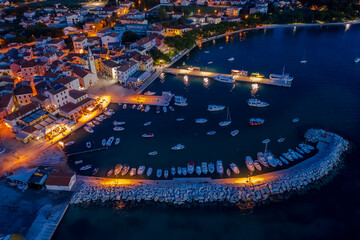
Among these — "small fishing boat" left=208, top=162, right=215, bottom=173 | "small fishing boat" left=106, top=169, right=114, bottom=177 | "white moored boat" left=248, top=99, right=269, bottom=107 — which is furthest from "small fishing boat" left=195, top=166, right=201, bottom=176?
"white moored boat" left=248, top=99, right=269, bottom=107

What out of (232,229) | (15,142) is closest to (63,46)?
(15,142)

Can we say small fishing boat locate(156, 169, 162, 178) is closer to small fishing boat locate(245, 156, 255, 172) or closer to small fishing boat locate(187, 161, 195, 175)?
small fishing boat locate(187, 161, 195, 175)

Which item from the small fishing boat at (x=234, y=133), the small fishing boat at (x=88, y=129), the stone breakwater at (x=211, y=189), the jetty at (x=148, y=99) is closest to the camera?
the stone breakwater at (x=211, y=189)

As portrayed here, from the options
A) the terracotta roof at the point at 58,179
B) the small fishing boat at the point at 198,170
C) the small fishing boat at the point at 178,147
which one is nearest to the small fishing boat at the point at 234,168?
the small fishing boat at the point at 198,170

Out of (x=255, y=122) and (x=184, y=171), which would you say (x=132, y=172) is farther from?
(x=255, y=122)

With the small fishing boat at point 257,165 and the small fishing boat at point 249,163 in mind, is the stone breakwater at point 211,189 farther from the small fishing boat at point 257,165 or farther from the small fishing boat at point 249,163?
the small fishing boat at point 249,163

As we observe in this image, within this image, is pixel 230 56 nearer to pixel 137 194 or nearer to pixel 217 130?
pixel 217 130
